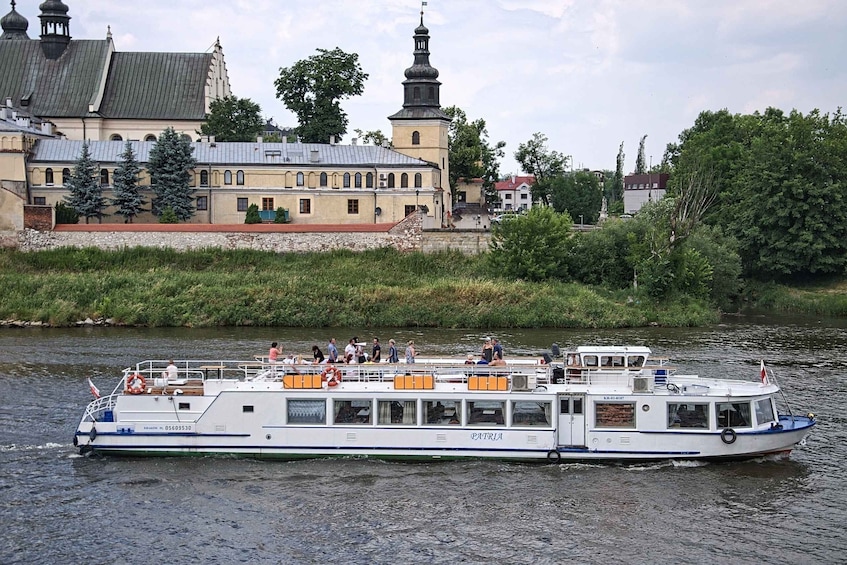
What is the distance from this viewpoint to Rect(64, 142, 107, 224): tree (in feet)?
198

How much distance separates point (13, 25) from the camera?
78438mm

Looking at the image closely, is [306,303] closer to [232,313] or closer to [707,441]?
[232,313]

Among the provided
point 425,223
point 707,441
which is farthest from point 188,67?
point 707,441

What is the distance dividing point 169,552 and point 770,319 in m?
38.0

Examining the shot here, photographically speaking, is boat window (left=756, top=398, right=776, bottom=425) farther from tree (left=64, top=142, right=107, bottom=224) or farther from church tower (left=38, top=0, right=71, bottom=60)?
church tower (left=38, top=0, right=71, bottom=60)

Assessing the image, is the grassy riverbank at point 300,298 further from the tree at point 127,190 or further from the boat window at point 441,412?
the boat window at point 441,412

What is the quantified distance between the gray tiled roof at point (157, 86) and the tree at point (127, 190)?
1321 cm

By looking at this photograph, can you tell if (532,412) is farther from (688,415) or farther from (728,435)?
(728,435)

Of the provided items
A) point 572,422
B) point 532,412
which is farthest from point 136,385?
point 572,422

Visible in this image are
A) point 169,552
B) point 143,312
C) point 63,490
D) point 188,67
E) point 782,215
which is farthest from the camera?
point 188,67

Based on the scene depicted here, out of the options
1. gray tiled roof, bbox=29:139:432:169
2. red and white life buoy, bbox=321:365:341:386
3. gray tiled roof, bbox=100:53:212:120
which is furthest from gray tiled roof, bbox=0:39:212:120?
red and white life buoy, bbox=321:365:341:386

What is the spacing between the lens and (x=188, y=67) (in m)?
76.3

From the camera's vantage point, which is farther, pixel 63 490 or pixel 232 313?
pixel 232 313

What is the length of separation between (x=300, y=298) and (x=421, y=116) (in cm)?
2058
